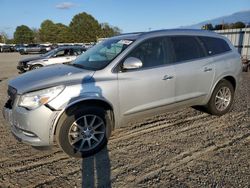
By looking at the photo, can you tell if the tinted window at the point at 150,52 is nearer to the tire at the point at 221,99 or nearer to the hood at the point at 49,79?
the hood at the point at 49,79

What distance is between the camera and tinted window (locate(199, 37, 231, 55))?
5207mm

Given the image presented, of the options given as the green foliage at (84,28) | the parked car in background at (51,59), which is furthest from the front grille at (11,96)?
the green foliage at (84,28)

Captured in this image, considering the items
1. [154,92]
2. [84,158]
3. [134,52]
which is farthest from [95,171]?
[134,52]

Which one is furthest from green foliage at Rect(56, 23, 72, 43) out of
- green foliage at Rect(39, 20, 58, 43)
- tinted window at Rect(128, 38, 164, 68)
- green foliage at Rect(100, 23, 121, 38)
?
tinted window at Rect(128, 38, 164, 68)

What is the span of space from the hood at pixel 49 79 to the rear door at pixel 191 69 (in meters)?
1.71

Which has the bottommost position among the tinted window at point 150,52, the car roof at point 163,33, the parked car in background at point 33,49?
the tinted window at point 150,52

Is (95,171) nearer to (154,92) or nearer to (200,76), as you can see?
(154,92)

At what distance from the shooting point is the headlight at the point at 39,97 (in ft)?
11.5

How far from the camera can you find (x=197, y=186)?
309 centimetres

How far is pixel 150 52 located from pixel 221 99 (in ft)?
7.21

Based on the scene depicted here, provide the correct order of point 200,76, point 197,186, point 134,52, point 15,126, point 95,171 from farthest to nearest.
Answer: point 200,76 < point 134,52 < point 15,126 < point 95,171 < point 197,186

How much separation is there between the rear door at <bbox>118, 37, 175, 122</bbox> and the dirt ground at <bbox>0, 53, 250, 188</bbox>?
0.57 metres

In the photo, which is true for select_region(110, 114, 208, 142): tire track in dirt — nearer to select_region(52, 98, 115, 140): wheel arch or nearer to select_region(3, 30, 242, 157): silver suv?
select_region(3, 30, 242, 157): silver suv

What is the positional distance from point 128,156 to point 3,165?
1817 millimetres
